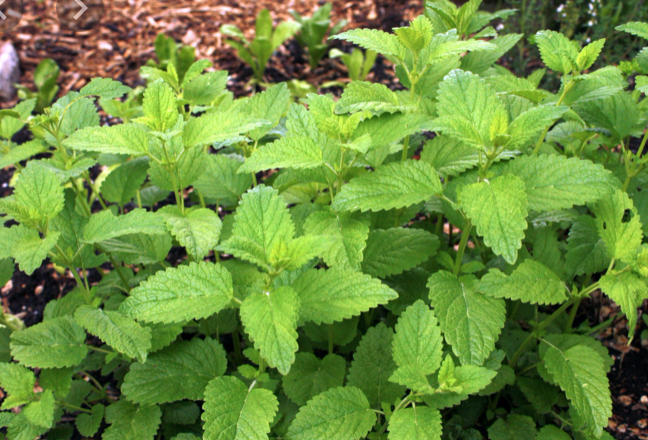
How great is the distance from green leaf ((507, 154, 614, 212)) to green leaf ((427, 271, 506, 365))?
32 cm

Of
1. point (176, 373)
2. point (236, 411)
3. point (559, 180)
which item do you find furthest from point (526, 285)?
point (176, 373)

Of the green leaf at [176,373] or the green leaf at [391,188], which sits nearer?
the green leaf at [391,188]

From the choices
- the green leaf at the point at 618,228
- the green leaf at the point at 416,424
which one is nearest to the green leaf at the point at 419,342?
the green leaf at the point at 416,424

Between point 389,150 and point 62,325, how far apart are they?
131 cm

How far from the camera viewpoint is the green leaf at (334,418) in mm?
1395

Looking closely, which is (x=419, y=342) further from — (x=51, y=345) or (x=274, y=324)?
(x=51, y=345)

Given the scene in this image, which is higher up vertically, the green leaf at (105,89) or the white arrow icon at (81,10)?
the green leaf at (105,89)

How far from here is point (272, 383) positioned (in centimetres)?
168

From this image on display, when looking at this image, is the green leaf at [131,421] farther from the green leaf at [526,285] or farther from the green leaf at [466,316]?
the green leaf at [526,285]

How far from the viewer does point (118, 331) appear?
1513mm

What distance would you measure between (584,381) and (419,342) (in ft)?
1.79

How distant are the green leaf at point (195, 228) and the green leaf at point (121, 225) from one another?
1.5 inches

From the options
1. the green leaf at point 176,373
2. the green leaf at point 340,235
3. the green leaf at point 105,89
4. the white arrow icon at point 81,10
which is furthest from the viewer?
the white arrow icon at point 81,10

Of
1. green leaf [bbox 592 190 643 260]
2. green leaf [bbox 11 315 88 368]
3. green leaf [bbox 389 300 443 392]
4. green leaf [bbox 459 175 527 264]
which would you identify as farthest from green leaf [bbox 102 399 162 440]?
green leaf [bbox 592 190 643 260]
